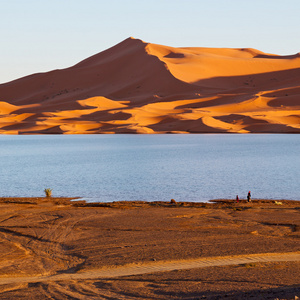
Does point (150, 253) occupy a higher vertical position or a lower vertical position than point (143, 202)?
lower

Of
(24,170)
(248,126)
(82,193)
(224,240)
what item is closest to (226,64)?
(248,126)

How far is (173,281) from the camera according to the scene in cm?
→ 1179

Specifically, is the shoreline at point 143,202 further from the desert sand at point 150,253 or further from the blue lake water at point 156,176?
the desert sand at point 150,253

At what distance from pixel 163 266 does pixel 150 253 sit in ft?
4.37

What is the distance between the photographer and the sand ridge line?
12.5 meters

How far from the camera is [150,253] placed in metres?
14.5

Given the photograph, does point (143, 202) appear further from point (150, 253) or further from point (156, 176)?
point (156, 176)

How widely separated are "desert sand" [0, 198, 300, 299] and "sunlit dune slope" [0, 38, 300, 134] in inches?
3439

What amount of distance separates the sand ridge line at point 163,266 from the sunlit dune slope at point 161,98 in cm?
9363

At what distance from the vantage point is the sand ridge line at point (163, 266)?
12477 millimetres

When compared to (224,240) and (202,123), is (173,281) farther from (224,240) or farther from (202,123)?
(202,123)

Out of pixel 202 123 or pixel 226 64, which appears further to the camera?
pixel 226 64

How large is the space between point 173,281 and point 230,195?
1822cm

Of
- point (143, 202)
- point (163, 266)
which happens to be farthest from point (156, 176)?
A: point (163, 266)
